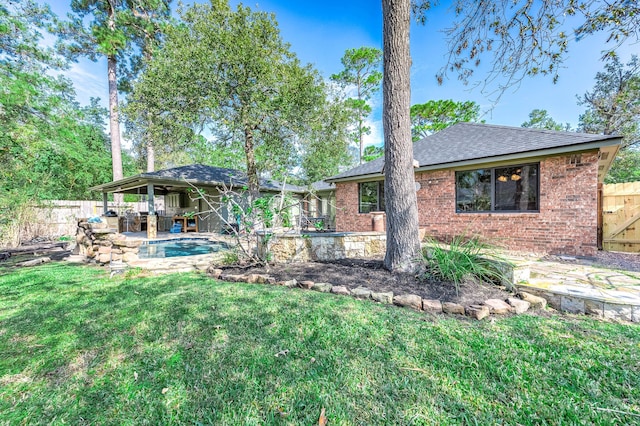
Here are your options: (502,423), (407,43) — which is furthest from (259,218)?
(502,423)

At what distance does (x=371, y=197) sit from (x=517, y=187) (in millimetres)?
4951

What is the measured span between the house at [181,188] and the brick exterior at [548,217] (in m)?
5.65

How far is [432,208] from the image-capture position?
8656 mm

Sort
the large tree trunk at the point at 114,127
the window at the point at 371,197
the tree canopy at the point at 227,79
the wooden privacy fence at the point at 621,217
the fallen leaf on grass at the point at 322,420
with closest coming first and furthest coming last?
the fallen leaf on grass at the point at 322,420
the wooden privacy fence at the point at 621,217
the tree canopy at the point at 227,79
the window at the point at 371,197
the large tree trunk at the point at 114,127

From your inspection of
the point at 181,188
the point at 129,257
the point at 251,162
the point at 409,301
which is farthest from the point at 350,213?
the point at 181,188

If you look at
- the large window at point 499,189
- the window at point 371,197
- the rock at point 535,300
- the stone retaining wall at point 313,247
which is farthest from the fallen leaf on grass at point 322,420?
the window at point 371,197

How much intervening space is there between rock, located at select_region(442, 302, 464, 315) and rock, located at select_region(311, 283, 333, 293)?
149 centimetres

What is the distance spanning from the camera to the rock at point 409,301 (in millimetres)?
3094

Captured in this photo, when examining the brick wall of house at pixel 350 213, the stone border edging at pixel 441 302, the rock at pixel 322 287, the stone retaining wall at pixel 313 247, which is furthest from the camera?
the brick wall of house at pixel 350 213

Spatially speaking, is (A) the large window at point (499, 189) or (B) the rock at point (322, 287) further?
(A) the large window at point (499, 189)

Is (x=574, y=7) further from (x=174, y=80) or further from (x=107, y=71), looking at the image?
(x=107, y=71)

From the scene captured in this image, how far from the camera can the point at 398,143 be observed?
4.33 meters

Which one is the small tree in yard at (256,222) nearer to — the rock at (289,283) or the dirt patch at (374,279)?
the dirt patch at (374,279)

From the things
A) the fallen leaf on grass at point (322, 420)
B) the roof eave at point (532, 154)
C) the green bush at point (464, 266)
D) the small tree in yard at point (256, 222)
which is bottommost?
the fallen leaf on grass at point (322, 420)
